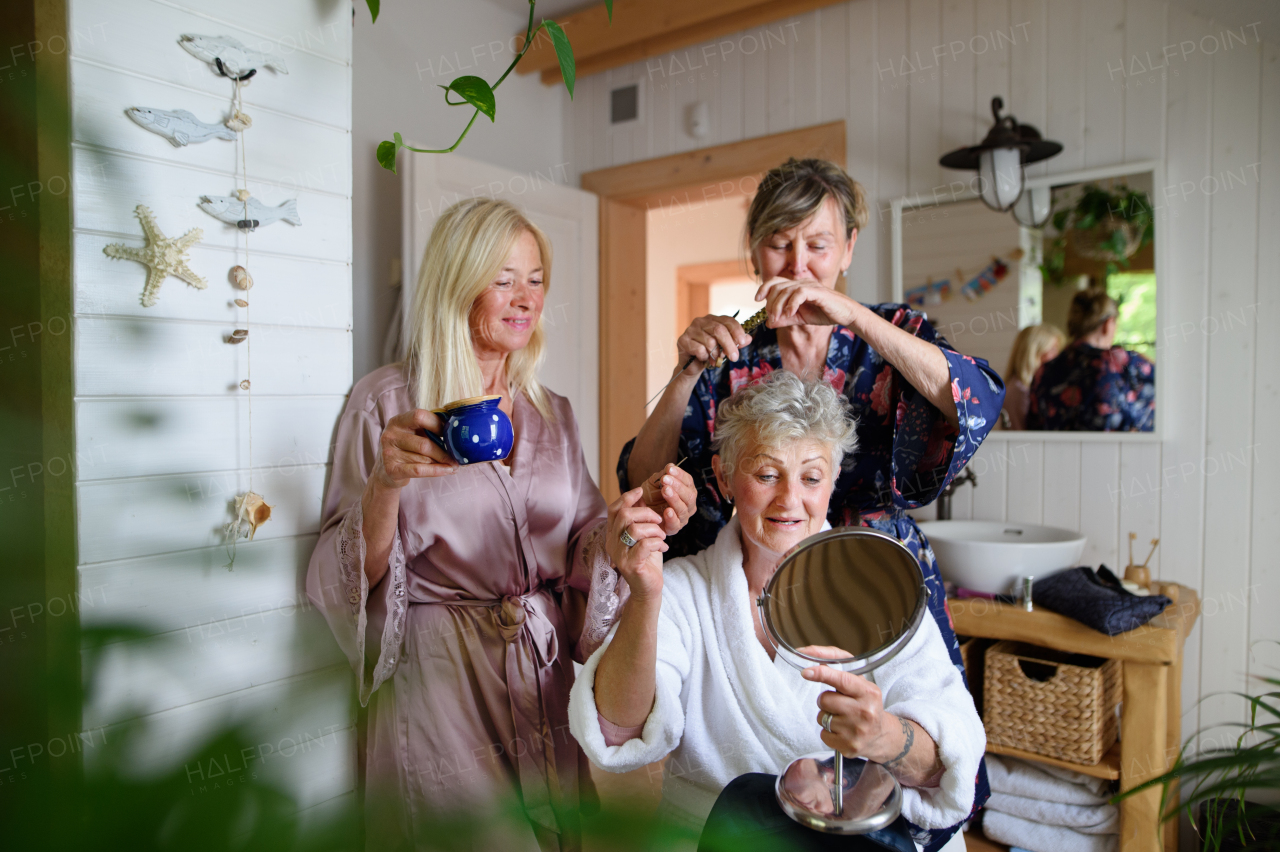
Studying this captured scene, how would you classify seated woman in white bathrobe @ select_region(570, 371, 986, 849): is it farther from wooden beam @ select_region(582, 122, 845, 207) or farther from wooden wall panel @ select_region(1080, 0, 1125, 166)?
wooden beam @ select_region(582, 122, 845, 207)

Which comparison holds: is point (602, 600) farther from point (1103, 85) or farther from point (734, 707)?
point (1103, 85)

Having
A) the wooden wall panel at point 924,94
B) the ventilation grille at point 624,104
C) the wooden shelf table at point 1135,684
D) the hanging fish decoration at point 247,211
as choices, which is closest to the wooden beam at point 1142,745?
the wooden shelf table at point 1135,684

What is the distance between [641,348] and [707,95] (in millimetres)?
1094

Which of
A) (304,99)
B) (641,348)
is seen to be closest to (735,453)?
(304,99)

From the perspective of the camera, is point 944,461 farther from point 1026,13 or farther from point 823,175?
point 1026,13

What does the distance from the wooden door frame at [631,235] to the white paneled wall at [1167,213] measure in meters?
0.51

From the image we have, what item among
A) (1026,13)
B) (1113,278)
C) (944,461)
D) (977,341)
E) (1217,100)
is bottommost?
(944,461)

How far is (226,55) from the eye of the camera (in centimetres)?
112

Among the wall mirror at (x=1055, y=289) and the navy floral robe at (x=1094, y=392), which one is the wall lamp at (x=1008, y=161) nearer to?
the wall mirror at (x=1055, y=289)

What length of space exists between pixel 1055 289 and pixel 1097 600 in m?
0.94

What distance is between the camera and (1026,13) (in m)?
2.45

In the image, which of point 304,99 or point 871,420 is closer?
point 304,99

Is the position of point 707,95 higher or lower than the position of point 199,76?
higher

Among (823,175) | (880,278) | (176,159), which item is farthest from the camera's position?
(880,278)
